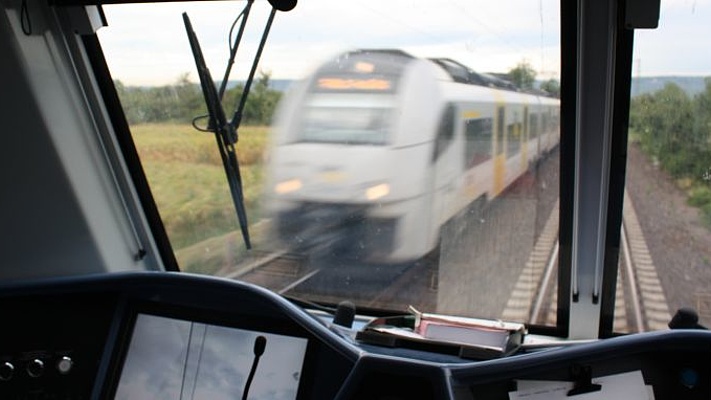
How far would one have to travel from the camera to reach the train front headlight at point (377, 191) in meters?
2.09

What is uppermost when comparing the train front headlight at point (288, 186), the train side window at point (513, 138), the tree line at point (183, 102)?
the tree line at point (183, 102)

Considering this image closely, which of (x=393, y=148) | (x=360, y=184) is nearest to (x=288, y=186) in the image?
(x=360, y=184)

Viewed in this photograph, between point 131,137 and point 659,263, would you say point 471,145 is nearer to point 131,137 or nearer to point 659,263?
point 659,263

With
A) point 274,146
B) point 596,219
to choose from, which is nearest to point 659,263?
point 596,219

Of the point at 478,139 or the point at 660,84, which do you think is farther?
the point at 478,139

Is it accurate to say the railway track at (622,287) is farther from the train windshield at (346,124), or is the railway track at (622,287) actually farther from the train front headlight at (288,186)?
the train front headlight at (288,186)

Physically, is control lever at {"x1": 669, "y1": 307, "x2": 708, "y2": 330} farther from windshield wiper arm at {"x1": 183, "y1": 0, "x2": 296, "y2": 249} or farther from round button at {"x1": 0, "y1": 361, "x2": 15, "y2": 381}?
round button at {"x1": 0, "y1": 361, "x2": 15, "y2": 381}

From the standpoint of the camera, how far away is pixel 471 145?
1.98 m

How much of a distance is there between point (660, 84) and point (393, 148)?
0.76 metres

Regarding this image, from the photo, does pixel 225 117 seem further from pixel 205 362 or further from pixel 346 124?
pixel 205 362

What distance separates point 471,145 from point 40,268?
1.44 m

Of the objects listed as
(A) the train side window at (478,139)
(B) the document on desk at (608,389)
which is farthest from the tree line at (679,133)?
(B) the document on desk at (608,389)

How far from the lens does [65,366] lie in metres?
1.91

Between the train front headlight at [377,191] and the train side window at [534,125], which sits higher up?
the train side window at [534,125]
